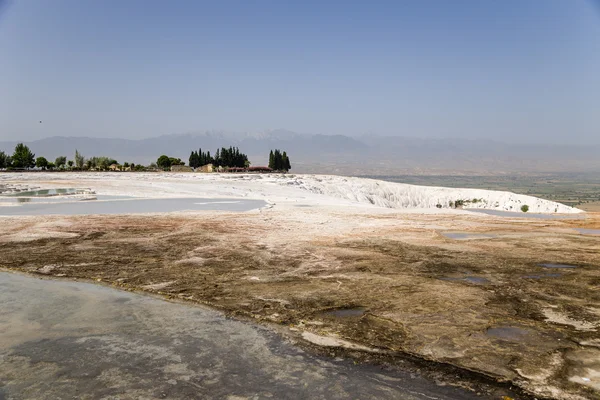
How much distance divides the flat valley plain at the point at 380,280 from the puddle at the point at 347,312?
19 millimetres

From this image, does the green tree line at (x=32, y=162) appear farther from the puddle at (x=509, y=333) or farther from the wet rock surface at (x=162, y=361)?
the puddle at (x=509, y=333)

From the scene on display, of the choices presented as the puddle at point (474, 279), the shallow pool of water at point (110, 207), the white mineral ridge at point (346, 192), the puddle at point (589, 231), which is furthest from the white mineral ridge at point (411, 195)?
the puddle at point (474, 279)

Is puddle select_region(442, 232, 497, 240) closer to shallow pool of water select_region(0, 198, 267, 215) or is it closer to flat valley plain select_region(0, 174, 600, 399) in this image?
flat valley plain select_region(0, 174, 600, 399)

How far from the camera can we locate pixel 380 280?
10.5 m

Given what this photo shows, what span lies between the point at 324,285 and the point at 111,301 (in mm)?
4133

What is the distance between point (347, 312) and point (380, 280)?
2.44 m

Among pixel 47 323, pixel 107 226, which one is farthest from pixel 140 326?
pixel 107 226

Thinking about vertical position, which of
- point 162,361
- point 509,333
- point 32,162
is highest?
point 32,162

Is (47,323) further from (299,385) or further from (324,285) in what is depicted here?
(324,285)

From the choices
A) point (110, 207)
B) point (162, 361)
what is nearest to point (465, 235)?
point (162, 361)

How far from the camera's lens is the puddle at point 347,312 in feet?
26.4

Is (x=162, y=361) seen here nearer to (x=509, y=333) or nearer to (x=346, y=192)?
(x=509, y=333)

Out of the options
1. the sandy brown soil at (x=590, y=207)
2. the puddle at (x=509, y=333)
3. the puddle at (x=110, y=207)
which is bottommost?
the sandy brown soil at (x=590, y=207)

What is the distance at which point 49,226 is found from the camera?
709 inches
